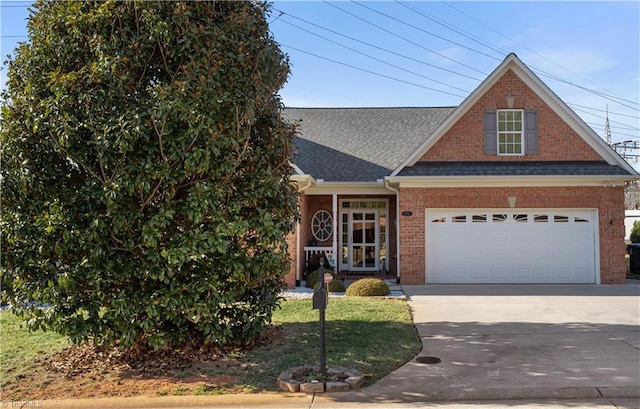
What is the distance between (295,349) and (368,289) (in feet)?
18.4

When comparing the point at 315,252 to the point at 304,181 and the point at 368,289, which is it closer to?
the point at 304,181

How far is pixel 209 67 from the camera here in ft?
22.1

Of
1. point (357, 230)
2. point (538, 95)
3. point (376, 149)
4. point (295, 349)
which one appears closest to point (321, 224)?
point (357, 230)

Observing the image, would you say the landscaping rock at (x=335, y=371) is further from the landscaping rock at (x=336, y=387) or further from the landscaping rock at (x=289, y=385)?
the landscaping rock at (x=289, y=385)

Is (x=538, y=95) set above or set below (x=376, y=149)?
above

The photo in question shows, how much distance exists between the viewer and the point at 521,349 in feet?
25.1

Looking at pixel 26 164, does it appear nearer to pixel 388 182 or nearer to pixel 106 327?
pixel 106 327

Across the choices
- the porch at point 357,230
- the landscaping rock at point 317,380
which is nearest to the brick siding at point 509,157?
the porch at point 357,230

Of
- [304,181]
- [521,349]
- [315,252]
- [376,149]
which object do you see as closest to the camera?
[521,349]

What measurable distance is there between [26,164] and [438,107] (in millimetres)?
17572

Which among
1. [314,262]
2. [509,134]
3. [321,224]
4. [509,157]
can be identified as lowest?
[314,262]

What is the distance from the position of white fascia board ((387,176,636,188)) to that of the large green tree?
8.53 m

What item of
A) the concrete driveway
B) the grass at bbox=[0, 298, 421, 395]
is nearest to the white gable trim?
the concrete driveway

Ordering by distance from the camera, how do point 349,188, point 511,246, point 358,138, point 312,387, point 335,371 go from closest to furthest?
point 312,387 < point 335,371 < point 511,246 < point 349,188 < point 358,138
